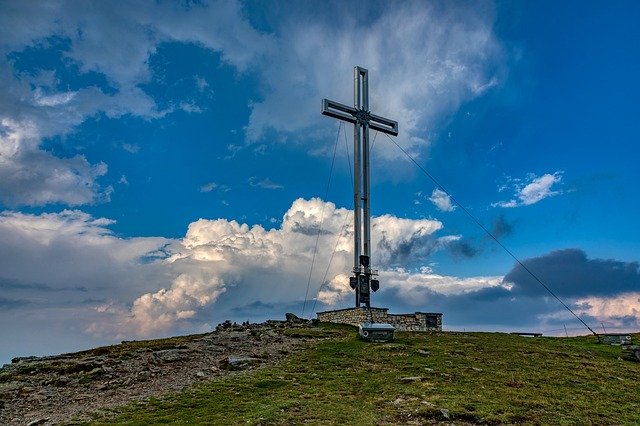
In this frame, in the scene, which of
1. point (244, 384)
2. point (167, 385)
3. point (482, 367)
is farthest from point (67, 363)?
point (482, 367)

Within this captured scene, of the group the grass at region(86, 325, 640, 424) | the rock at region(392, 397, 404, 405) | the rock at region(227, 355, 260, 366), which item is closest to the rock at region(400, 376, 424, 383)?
the grass at region(86, 325, 640, 424)

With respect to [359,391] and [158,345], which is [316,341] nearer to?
[158,345]

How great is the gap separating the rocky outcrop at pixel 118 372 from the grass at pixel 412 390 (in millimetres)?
1717

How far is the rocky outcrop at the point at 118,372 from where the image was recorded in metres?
21.6

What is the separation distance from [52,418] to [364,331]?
2009 centimetres

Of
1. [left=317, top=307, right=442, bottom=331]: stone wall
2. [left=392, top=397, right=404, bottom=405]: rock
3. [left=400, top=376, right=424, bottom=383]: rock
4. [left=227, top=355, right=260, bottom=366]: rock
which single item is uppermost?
[left=317, top=307, right=442, bottom=331]: stone wall

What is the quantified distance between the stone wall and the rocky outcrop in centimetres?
711

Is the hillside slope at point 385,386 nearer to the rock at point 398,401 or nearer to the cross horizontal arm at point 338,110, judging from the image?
the rock at point 398,401

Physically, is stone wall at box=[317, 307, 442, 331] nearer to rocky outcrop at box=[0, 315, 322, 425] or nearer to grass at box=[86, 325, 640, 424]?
rocky outcrop at box=[0, 315, 322, 425]

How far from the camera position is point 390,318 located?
4350 centimetres

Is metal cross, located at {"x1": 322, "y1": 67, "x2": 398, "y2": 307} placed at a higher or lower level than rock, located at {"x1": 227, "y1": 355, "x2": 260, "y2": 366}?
higher

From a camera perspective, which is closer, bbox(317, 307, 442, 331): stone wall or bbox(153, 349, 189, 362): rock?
bbox(153, 349, 189, 362): rock

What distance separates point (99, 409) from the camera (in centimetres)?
2058

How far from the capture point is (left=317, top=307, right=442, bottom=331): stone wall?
43000 mm
